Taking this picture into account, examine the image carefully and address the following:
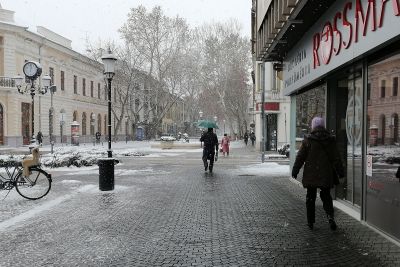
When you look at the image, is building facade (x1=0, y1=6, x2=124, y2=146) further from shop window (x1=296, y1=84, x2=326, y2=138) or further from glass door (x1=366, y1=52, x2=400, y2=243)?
glass door (x1=366, y1=52, x2=400, y2=243)

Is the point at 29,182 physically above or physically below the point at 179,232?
above

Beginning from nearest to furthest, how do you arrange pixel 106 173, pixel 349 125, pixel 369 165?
pixel 369 165
pixel 349 125
pixel 106 173

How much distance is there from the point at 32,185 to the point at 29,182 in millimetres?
95

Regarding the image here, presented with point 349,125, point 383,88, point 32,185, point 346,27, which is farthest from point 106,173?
point 383,88

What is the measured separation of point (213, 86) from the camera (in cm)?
5725

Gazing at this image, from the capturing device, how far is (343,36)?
7777 millimetres

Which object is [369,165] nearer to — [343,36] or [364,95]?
[364,95]

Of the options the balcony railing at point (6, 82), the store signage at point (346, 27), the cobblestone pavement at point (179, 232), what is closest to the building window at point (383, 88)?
the store signage at point (346, 27)

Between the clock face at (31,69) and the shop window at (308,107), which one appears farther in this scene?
the clock face at (31,69)

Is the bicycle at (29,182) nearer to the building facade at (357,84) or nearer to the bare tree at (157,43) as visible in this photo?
the building facade at (357,84)

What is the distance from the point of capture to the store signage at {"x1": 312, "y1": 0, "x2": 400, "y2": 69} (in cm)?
599

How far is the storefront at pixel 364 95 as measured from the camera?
19.9ft

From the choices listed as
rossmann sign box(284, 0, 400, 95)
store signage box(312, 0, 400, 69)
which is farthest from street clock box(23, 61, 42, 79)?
store signage box(312, 0, 400, 69)

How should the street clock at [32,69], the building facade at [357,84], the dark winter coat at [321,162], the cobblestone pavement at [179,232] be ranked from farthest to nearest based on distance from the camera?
the street clock at [32,69] < the dark winter coat at [321,162] < the building facade at [357,84] < the cobblestone pavement at [179,232]
